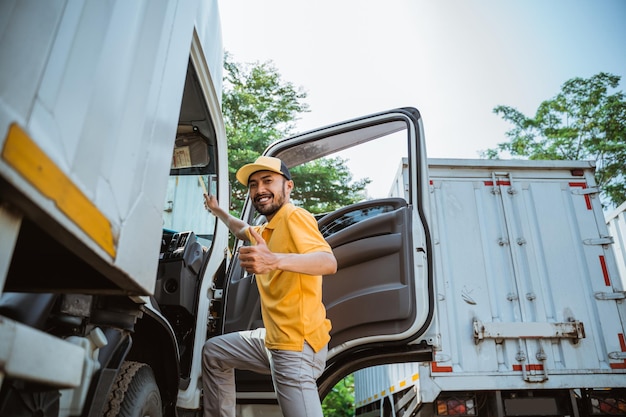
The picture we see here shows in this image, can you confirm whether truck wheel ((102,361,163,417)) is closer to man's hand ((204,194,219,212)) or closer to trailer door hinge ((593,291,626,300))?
man's hand ((204,194,219,212))

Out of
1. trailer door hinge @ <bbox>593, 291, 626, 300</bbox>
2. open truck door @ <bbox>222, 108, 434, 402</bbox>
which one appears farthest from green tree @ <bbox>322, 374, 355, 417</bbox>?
open truck door @ <bbox>222, 108, 434, 402</bbox>

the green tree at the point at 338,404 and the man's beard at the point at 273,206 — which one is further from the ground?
the man's beard at the point at 273,206

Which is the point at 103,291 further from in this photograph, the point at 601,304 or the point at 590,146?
the point at 590,146

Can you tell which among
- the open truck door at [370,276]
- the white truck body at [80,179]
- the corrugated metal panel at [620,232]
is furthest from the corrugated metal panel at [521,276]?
the white truck body at [80,179]

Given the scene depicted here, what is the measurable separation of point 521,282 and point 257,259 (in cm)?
378

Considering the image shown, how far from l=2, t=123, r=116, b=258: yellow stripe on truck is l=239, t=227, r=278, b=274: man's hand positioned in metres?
0.84

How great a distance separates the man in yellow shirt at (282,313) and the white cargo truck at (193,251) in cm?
21

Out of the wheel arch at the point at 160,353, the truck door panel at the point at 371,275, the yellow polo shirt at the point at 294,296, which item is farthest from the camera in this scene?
the truck door panel at the point at 371,275

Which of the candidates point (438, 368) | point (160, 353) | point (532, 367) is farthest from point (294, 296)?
point (532, 367)

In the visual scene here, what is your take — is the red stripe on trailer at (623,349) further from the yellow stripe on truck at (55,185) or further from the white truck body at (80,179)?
the yellow stripe on truck at (55,185)

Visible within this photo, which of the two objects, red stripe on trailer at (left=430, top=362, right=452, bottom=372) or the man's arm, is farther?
red stripe on trailer at (left=430, top=362, right=452, bottom=372)

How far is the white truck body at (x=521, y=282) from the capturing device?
4410mm

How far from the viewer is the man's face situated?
261 centimetres

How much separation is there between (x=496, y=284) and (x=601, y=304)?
3.37 feet
